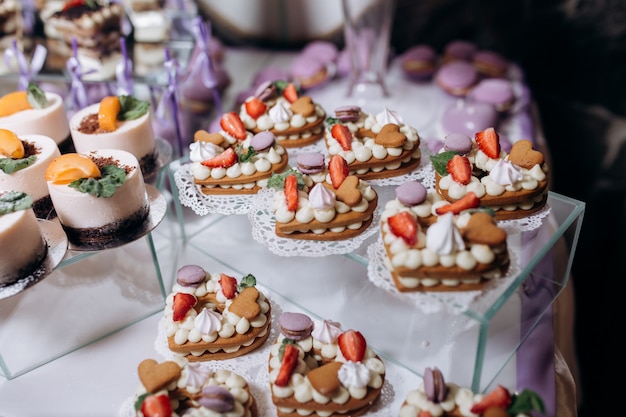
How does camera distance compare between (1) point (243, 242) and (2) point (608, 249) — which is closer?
(1) point (243, 242)

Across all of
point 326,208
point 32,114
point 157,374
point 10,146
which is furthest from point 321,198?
point 32,114

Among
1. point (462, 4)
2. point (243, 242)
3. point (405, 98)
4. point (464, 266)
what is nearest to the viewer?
point (464, 266)

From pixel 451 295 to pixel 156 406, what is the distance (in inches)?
22.1

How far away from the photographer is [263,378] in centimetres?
131

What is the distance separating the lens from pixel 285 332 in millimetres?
1286

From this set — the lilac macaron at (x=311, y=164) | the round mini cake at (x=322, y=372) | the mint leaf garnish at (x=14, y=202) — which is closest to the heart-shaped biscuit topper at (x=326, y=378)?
the round mini cake at (x=322, y=372)

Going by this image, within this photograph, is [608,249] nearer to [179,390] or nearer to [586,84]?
[586,84]

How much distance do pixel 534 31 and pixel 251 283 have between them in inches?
75.3

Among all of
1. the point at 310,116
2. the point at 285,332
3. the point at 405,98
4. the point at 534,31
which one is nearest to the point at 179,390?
the point at 285,332

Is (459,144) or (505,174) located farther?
(459,144)

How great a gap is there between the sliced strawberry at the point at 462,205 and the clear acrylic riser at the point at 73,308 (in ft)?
2.22

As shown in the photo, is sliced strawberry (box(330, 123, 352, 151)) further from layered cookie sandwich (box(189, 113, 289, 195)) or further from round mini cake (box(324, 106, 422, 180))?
layered cookie sandwich (box(189, 113, 289, 195))

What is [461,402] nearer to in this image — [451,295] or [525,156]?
[451,295]

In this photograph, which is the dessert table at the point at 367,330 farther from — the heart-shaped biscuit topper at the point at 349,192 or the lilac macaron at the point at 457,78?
the lilac macaron at the point at 457,78
